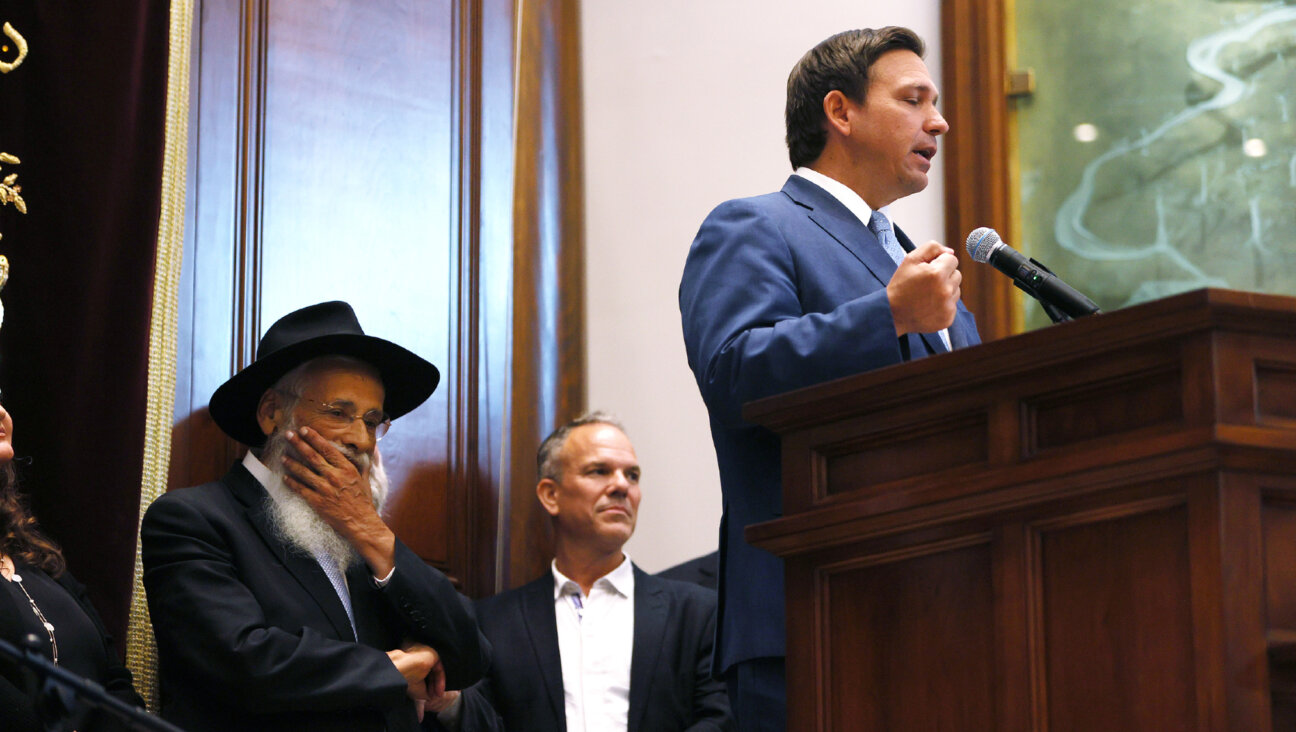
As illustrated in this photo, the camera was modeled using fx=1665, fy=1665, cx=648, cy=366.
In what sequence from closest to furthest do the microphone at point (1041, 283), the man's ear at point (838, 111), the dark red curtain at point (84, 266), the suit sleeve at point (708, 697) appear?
the microphone at point (1041, 283), the man's ear at point (838, 111), the dark red curtain at point (84, 266), the suit sleeve at point (708, 697)

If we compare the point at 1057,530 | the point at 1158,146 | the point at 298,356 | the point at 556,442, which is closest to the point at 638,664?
the point at 556,442

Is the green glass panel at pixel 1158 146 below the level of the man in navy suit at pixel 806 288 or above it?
above

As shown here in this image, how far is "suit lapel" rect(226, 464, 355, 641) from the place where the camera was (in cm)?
323

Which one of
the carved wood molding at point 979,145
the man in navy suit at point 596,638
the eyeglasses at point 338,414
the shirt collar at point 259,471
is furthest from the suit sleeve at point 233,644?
the carved wood molding at point 979,145

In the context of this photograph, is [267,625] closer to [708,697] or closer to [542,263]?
[708,697]

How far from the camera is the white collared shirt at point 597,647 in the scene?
4.03m

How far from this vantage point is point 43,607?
121 inches

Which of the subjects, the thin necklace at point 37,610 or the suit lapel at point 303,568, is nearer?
the thin necklace at point 37,610

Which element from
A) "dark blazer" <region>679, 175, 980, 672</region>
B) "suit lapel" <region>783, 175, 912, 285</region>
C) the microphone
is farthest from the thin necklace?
the microphone

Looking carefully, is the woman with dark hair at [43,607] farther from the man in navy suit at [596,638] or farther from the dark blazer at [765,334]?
the dark blazer at [765,334]

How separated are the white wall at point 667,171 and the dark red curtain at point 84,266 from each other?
180 centimetres

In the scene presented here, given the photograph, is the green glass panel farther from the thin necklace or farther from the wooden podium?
the thin necklace

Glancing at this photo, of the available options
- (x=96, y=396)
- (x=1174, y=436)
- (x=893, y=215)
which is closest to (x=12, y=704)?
(x=96, y=396)

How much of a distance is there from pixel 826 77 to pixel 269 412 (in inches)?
55.3
